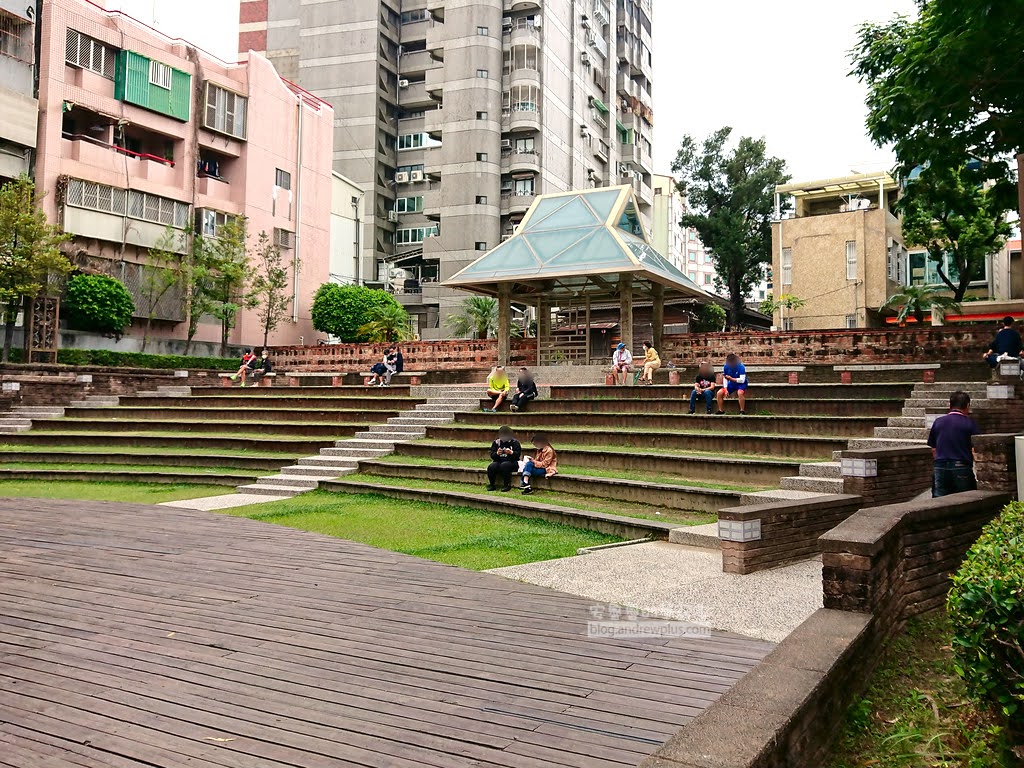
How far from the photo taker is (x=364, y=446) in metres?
15.8

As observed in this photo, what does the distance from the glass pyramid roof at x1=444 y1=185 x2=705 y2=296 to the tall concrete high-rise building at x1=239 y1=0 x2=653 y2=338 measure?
23.7 meters

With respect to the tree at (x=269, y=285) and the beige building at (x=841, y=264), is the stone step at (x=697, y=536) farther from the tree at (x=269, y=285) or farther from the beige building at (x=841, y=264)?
the beige building at (x=841, y=264)

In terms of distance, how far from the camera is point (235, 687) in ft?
13.9

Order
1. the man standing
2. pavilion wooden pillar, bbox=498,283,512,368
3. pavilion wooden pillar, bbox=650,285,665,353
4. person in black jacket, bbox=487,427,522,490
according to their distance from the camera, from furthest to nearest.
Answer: pavilion wooden pillar, bbox=650,285,665,353
pavilion wooden pillar, bbox=498,283,512,368
the man standing
person in black jacket, bbox=487,427,522,490

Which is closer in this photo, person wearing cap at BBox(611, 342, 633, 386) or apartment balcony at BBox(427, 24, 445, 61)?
person wearing cap at BBox(611, 342, 633, 386)

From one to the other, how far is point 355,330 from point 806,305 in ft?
80.2

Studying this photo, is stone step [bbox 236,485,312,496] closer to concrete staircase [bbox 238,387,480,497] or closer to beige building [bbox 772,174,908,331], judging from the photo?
concrete staircase [bbox 238,387,480,497]

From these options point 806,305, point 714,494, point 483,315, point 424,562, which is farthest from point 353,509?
point 806,305

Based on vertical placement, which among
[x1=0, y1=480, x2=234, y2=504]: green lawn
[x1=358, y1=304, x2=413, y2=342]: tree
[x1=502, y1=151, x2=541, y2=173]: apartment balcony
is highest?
[x1=502, y1=151, x2=541, y2=173]: apartment balcony

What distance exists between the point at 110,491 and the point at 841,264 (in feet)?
120

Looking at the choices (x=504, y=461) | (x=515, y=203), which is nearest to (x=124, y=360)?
(x=504, y=461)

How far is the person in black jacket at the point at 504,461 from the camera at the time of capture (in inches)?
464

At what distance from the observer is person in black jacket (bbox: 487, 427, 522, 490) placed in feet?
38.6

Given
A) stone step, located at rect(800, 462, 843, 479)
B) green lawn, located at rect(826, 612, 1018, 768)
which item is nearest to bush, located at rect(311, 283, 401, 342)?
stone step, located at rect(800, 462, 843, 479)
